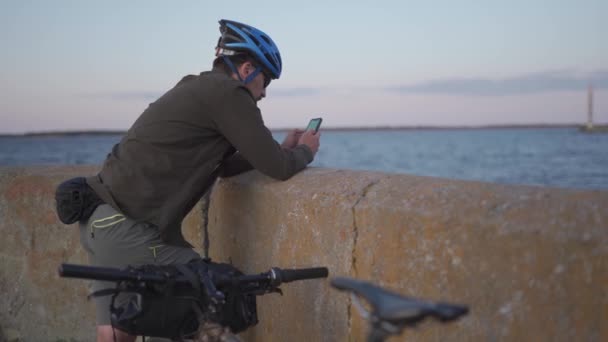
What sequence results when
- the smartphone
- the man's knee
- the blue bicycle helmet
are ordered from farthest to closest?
1. the smartphone
2. the blue bicycle helmet
3. the man's knee

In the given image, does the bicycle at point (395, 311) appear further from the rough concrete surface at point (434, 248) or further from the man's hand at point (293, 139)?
the man's hand at point (293, 139)

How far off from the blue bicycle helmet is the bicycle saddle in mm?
1605

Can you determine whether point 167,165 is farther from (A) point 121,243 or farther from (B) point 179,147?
(A) point 121,243

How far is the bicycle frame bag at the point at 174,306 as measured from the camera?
245 centimetres

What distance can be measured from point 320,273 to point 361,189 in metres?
0.45

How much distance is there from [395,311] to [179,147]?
1601 mm

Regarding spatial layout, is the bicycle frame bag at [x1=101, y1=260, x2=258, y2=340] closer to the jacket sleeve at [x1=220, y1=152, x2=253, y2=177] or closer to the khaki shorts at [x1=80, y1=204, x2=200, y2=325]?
the khaki shorts at [x1=80, y1=204, x2=200, y2=325]

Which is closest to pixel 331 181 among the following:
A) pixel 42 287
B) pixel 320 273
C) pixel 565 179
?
pixel 320 273

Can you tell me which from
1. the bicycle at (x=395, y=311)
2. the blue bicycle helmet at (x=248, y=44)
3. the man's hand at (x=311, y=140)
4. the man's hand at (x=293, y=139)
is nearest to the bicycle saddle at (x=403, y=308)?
the bicycle at (x=395, y=311)

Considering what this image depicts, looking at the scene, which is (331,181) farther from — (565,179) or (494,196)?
(565,179)

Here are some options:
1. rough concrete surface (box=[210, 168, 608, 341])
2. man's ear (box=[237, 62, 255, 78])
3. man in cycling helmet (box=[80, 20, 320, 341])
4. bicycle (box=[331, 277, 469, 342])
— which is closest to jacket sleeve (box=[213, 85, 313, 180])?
man in cycling helmet (box=[80, 20, 320, 341])

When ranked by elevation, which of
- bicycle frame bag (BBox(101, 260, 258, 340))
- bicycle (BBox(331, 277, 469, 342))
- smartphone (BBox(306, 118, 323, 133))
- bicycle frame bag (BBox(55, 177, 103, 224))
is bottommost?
bicycle frame bag (BBox(101, 260, 258, 340))

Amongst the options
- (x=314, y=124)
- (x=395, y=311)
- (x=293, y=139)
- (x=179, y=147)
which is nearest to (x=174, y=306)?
(x=179, y=147)

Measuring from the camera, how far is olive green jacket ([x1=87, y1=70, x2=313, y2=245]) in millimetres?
3004
